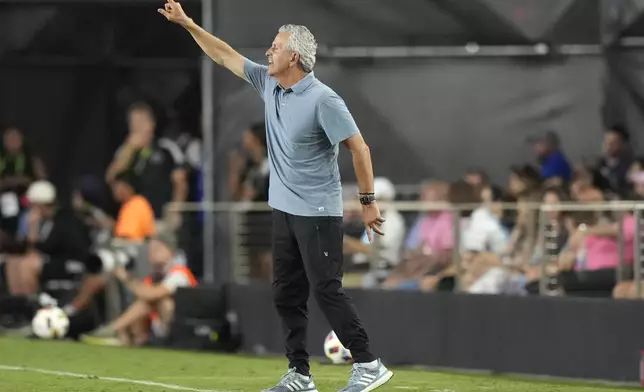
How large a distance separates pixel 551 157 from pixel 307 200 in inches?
306

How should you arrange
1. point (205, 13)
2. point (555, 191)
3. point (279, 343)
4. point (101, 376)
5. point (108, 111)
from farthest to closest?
point (108, 111), point (205, 13), point (279, 343), point (555, 191), point (101, 376)

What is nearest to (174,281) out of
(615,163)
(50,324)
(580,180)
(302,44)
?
(50,324)

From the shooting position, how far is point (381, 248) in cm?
1634

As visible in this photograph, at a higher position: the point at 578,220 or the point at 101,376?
the point at 578,220

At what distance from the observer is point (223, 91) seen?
1844 centimetres

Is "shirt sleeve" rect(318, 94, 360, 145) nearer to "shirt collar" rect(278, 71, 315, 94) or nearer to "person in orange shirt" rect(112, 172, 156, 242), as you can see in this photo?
"shirt collar" rect(278, 71, 315, 94)

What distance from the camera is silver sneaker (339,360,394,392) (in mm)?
10148

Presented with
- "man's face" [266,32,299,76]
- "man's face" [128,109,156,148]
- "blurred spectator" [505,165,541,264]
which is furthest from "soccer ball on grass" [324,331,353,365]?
"man's face" [128,109,156,148]

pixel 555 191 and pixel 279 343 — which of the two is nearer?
pixel 555 191

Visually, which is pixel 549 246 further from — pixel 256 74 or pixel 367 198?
pixel 367 198

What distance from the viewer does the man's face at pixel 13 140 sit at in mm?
22688

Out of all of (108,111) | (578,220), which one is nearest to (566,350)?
Answer: (578,220)

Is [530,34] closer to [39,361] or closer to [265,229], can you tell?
[265,229]

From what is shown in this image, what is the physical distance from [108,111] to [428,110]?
763 centimetres
